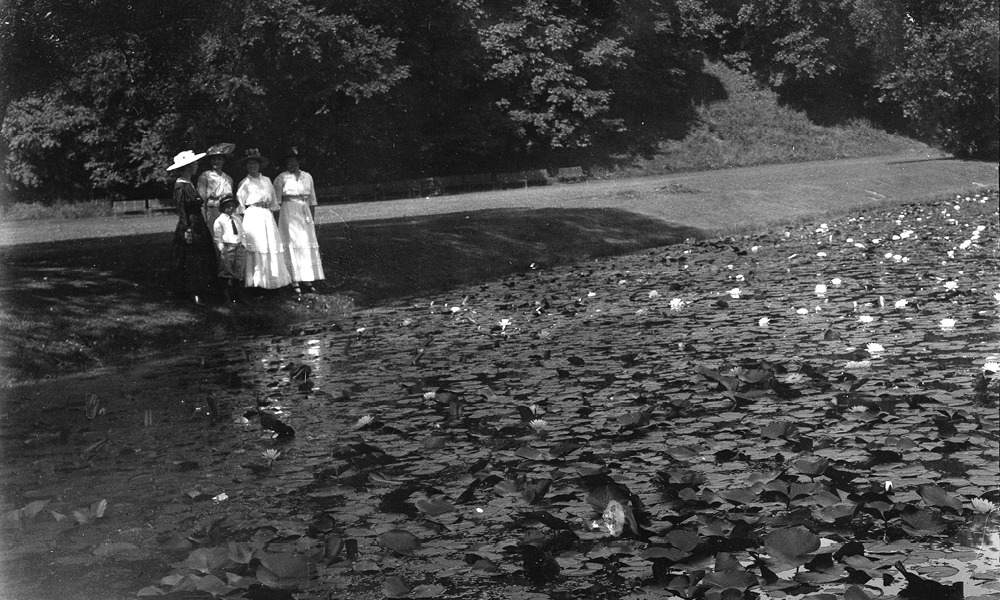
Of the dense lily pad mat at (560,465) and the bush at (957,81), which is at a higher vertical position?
the bush at (957,81)

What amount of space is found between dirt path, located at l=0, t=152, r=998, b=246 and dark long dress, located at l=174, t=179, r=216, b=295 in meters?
13.7

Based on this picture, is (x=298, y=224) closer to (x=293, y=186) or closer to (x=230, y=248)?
(x=293, y=186)

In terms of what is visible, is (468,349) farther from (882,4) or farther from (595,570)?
(882,4)

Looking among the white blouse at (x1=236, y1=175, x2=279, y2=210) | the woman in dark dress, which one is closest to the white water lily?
the woman in dark dress

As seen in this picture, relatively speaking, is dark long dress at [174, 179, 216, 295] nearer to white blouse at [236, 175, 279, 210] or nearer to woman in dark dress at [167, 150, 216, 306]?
woman in dark dress at [167, 150, 216, 306]

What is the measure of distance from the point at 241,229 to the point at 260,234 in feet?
1.16

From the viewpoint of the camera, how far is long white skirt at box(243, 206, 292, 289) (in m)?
17.1

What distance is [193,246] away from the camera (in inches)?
634

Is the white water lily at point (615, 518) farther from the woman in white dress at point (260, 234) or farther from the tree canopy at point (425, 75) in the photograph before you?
the woman in white dress at point (260, 234)

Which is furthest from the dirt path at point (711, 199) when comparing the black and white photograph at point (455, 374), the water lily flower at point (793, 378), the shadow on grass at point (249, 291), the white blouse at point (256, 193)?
the water lily flower at point (793, 378)

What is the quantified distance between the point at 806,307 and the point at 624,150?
1909 inches

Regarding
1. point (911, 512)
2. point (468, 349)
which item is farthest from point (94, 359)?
point (911, 512)

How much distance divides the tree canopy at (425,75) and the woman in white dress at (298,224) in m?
2.31

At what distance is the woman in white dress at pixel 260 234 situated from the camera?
1709 cm
